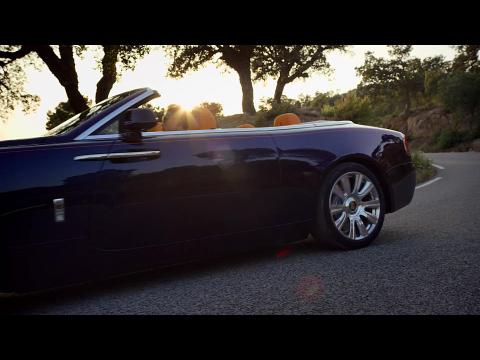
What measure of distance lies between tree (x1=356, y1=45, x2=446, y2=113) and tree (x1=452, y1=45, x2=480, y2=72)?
5820 millimetres

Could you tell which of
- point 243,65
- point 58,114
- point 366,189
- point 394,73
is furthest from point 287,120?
point 394,73

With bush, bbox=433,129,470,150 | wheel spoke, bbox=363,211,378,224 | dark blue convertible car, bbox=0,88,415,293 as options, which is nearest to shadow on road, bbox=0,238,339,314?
dark blue convertible car, bbox=0,88,415,293

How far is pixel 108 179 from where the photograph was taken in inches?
157

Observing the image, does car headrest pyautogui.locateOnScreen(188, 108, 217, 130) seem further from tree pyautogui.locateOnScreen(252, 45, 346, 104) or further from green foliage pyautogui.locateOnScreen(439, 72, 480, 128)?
green foliage pyautogui.locateOnScreen(439, 72, 480, 128)

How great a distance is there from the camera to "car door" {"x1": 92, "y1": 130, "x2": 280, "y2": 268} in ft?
13.2

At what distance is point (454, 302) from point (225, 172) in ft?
6.41

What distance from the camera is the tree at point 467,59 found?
187 feet

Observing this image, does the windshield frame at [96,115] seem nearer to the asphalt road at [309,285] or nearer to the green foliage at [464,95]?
the asphalt road at [309,285]

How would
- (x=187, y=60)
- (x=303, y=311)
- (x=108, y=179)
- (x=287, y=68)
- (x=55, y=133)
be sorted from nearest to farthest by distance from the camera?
(x=303, y=311) < (x=108, y=179) < (x=55, y=133) < (x=187, y=60) < (x=287, y=68)

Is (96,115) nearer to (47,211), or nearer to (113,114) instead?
(113,114)
